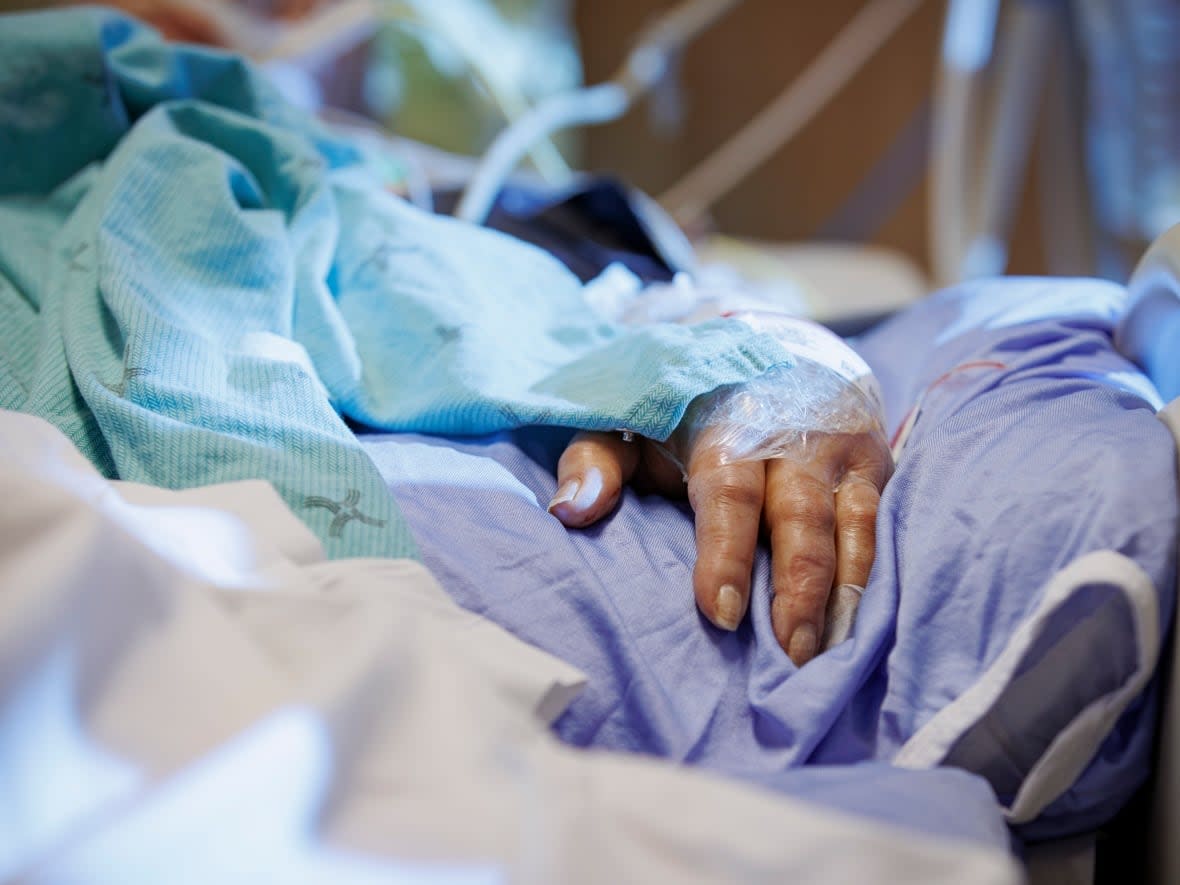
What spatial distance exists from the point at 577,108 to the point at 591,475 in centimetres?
130

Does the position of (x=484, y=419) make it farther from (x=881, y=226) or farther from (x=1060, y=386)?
(x=881, y=226)

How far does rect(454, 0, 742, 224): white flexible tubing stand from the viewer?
4.02 feet

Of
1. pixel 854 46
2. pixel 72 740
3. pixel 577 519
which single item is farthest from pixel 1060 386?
pixel 854 46

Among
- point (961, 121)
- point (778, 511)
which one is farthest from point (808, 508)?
point (961, 121)

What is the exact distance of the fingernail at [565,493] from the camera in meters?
0.60

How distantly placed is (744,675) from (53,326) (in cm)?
52

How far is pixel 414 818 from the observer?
332 mm

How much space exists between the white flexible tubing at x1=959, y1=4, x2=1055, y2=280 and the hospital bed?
3.10ft

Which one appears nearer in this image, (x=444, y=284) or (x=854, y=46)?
(x=444, y=284)

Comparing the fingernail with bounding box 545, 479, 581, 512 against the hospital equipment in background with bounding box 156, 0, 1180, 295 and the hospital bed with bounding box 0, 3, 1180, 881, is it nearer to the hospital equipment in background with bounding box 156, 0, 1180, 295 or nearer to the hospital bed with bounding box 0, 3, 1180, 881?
the hospital bed with bounding box 0, 3, 1180, 881

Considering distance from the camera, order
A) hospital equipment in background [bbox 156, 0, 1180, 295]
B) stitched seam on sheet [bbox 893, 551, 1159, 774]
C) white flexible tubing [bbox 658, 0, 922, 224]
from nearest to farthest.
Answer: stitched seam on sheet [bbox 893, 551, 1159, 774] < hospital equipment in background [bbox 156, 0, 1180, 295] < white flexible tubing [bbox 658, 0, 922, 224]

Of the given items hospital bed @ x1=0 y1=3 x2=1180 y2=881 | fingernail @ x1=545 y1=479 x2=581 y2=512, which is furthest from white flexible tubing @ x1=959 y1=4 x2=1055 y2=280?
fingernail @ x1=545 y1=479 x2=581 y2=512

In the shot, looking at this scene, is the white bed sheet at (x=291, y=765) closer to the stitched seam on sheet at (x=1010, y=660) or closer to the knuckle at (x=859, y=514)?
the stitched seam on sheet at (x=1010, y=660)

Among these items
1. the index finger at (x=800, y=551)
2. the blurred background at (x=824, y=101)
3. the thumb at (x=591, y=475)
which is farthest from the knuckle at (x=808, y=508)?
the blurred background at (x=824, y=101)
